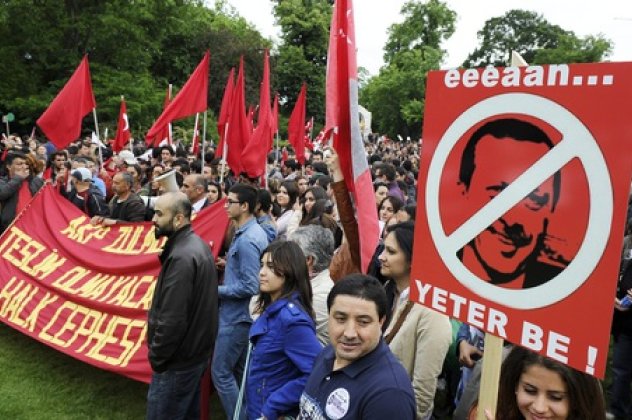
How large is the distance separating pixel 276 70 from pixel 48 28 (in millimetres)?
21665

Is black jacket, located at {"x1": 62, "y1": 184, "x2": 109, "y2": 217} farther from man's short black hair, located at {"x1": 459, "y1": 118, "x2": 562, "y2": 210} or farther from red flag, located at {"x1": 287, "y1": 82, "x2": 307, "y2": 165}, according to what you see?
red flag, located at {"x1": 287, "y1": 82, "x2": 307, "y2": 165}

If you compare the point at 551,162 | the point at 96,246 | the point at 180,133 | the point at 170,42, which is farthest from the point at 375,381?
the point at 170,42

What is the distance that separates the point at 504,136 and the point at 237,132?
6.69 metres

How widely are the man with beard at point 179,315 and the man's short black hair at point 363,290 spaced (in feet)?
4.71

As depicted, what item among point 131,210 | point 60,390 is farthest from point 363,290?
point 131,210

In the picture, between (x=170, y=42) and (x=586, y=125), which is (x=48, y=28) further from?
(x=586, y=125)

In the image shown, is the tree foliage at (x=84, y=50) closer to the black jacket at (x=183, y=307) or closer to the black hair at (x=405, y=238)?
the black jacket at (x=183, y=307)

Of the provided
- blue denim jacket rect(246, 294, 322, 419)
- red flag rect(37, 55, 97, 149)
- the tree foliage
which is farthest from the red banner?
the tree foliage

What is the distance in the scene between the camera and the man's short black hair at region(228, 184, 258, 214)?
4.12 metres

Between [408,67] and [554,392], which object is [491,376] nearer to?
[554,392]

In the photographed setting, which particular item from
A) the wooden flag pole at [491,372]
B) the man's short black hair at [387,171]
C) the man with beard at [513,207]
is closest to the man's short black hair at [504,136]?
the man with beard at [513,207]

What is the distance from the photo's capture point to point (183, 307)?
3.34 m

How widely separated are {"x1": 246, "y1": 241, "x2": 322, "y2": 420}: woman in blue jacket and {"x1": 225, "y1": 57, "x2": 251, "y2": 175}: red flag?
4995mm

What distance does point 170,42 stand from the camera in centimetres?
3456
